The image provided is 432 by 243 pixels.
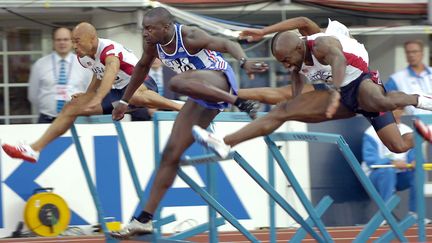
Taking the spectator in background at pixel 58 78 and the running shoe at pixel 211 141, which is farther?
the spectator in background at pixel 58 78

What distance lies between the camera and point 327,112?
721cm

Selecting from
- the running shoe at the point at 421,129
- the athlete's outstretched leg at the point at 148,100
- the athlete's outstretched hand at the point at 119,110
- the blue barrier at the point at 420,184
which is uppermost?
the athlete's outstretched leg at the point at 148,100

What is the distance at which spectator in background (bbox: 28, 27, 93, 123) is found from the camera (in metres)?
11.4

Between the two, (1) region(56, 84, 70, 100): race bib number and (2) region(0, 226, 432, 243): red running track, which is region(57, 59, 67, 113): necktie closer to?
(1) region(56, 84, 70, 100): race bib number

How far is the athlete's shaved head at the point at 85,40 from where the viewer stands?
9.09 m

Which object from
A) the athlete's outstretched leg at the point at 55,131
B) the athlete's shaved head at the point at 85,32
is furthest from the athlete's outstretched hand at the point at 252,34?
the athlete's outstretched leg at the point at 55,131

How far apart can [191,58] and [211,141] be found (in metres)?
0.82

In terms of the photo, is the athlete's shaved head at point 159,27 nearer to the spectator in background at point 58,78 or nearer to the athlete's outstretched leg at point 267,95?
the athlete's outstretched leg at point 267,95

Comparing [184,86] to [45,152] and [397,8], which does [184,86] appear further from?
[397,8]

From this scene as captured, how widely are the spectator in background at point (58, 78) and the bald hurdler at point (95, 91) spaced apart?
81.6 inches

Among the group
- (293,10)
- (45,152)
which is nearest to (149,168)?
(45,152)

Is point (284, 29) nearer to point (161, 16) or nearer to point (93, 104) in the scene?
point (161, 16)

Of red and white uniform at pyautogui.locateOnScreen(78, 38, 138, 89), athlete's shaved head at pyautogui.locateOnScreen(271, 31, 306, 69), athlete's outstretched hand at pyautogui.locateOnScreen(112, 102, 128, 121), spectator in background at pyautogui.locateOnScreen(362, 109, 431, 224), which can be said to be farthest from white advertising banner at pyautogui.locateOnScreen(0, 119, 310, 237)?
athlete's shaved head at pyautogui.locateOnScreen(271, 31, 306, 69)

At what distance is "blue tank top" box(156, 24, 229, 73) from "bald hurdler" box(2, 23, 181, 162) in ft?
2.91
